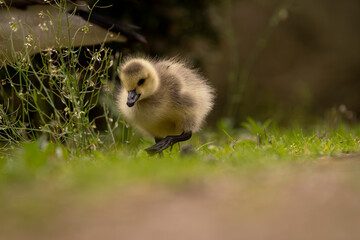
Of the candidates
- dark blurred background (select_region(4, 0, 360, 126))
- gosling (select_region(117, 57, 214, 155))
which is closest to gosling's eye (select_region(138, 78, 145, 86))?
gosling (select_region(117, 57, 214, 155))

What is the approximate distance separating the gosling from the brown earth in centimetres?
128

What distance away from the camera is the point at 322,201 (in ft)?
6.63

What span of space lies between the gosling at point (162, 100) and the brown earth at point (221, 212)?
128cm

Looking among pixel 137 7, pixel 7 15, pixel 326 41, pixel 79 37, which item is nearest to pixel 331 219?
pixel 79 37

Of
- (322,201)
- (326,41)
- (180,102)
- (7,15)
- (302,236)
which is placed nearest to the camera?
(302,236)

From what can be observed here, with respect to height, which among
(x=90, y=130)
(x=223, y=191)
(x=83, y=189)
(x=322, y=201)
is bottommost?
(x=90, y=130)

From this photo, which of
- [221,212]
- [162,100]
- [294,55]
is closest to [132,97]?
[162,100]

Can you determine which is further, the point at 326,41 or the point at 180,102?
the point at 326,41

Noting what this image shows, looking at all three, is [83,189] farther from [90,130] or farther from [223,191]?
[90,130]

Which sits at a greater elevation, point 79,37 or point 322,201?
point 322,201

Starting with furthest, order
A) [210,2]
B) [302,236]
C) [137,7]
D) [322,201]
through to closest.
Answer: [210,2] → [137,7] → [322,201] → [302,236]

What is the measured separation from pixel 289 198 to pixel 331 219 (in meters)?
0.20

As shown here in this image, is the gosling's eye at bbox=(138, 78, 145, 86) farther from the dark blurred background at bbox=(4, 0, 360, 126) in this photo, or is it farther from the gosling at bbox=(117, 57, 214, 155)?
the dark blurred background at bbox=(4, 0, 360, 126)

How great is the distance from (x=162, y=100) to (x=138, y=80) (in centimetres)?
24
